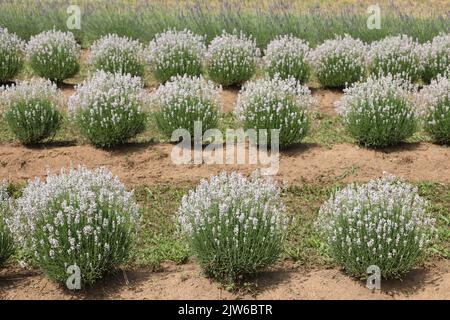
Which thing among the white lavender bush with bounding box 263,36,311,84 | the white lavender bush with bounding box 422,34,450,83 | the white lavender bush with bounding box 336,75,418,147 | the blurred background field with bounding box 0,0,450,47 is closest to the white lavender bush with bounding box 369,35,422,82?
the white lavender bush with bounding box 422,34,450,83

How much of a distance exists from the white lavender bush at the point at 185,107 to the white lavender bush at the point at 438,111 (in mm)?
2621

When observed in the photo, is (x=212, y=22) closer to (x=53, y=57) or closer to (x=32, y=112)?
(x=53, y=57)

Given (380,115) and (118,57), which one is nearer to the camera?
(380,115)

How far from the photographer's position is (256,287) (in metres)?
5.61

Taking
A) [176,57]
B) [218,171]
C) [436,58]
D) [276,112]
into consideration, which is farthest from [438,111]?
[176,57]

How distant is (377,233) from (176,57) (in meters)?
7.24

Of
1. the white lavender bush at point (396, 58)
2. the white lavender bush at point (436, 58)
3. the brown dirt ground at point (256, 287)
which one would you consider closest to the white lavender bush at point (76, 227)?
the brown dirt ground at point (256, 287)

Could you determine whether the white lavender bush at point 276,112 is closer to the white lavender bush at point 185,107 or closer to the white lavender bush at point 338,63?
the white lavender bush at point 185,107

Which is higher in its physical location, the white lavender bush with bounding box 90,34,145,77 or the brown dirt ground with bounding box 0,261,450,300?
the white lavender bush with bounding box 90,34,145,77

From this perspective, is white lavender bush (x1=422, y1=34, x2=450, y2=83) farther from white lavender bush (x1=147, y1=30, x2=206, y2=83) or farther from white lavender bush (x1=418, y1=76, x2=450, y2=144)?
white lavender bush (x1=147, y1=30, x2=206, y2=83)

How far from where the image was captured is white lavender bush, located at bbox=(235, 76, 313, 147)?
8539 mm

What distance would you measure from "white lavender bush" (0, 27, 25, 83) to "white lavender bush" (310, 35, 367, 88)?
16.8 feet

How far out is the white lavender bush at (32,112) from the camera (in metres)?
9.12

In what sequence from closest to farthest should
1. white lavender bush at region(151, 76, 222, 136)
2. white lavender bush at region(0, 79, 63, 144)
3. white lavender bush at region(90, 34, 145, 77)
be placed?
1. white lavender bush at region(151, 76, 222, 136)
2. white lavender bush at region(0, 79, 63, 144)
3. white lavender bush at region(90, 34, 145, 77)
